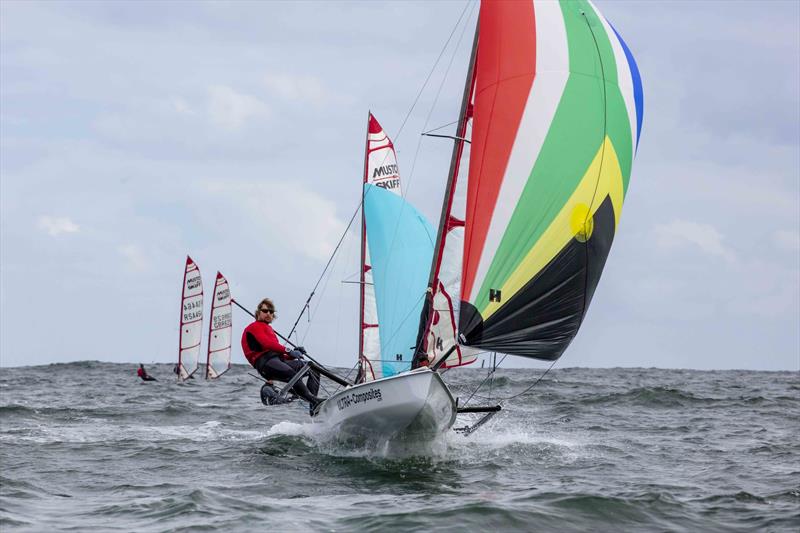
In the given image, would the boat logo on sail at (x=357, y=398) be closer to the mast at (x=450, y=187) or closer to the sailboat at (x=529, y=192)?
the sailboat at (x=529, y=192)

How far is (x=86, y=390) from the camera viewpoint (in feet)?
105

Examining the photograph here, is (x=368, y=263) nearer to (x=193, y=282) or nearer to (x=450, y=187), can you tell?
(x=450, y=187)

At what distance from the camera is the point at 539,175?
42.5 ft

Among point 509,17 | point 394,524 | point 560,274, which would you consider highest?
point 509,17

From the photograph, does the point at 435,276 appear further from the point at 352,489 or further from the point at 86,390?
the point at 86,390

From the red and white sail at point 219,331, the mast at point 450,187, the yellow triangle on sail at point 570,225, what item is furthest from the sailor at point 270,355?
the red and white sail at point 219,331

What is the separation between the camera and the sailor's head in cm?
1498

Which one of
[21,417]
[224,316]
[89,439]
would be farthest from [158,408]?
[224,316]

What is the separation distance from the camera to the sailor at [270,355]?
14.7 m

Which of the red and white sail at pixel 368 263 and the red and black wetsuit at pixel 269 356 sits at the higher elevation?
the red and white sail at pixel 368 263

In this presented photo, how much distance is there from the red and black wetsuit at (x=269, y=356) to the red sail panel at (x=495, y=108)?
307cm

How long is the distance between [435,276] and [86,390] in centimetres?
2065

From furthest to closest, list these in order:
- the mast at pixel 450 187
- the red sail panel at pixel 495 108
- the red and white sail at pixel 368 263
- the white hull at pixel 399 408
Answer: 1. the red and white sail at pixel 368 263
2. the mast at pixel 450 187
3. the red sail panel at pixel 495 108
4. the white hull at pixel 399 408

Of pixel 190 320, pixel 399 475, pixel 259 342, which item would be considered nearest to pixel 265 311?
pixel 259 342
